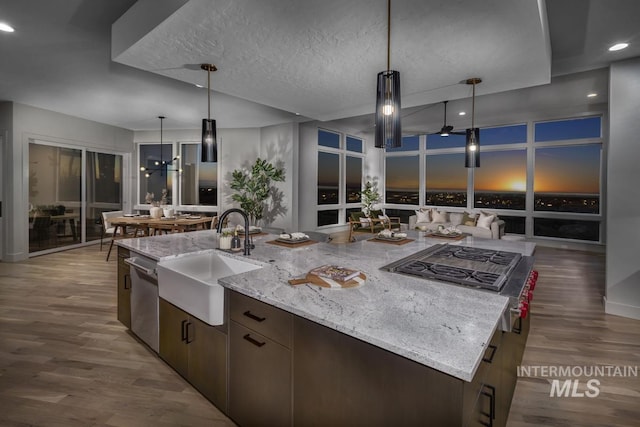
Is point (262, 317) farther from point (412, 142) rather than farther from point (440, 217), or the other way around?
point (412, 142)

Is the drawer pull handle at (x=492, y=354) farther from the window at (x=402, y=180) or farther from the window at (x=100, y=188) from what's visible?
the window at (x=402, y=180)

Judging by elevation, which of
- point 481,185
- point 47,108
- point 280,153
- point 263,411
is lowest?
point 263,411

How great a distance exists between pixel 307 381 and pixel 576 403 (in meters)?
1.87

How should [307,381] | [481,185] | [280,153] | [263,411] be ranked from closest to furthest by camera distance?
1. [307,381]
2. [263,411]
3. [280,153]
4. [481,185]

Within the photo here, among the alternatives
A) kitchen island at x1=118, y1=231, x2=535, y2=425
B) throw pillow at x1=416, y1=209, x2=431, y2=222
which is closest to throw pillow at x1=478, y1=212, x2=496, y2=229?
throw pillow at x1=416, y1=209, x2=431, y2=222

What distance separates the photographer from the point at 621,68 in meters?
3.23

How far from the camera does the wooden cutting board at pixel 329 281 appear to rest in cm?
146

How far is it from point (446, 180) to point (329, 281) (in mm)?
8115

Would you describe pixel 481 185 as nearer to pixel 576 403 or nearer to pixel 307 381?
pixel 576 403

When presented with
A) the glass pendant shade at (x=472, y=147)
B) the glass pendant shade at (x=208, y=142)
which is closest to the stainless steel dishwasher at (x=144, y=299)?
the glass pendant shade at (x=208, y=142)

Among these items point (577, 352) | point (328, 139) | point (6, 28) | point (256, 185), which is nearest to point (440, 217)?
point (328, 139)

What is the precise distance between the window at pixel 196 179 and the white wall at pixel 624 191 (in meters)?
7.16

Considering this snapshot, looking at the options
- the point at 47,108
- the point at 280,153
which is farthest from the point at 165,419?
the point at 47,108

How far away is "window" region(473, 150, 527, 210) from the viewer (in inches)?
298
